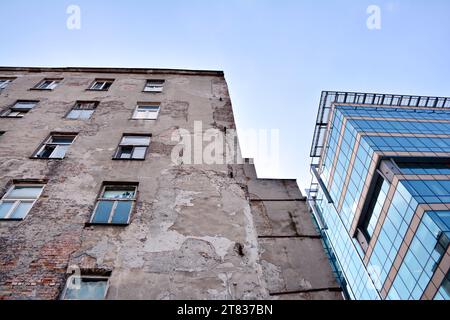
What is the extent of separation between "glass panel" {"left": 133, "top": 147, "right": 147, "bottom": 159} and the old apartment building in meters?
0.04

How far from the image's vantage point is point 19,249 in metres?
5.72

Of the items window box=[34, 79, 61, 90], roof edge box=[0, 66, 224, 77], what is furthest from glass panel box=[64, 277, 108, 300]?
roof edge box=[0, 66, 224, 77]

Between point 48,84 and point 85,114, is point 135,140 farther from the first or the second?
point 48,84

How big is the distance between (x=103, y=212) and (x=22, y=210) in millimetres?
1937

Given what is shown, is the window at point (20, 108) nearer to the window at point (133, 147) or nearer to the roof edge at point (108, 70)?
the roof edge at point (108, 70)

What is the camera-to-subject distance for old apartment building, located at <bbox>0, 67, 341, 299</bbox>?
5414 mm

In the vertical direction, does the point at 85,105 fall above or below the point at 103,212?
Result: above

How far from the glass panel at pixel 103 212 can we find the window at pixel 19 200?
158 centimetres

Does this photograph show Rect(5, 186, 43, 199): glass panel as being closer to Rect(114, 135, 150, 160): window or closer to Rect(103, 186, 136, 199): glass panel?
Rect(103, 186, 136, 199): glass panel

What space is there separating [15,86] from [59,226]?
10.5 metres

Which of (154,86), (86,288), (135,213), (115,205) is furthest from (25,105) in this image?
(86,288)

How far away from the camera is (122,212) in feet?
22.6
